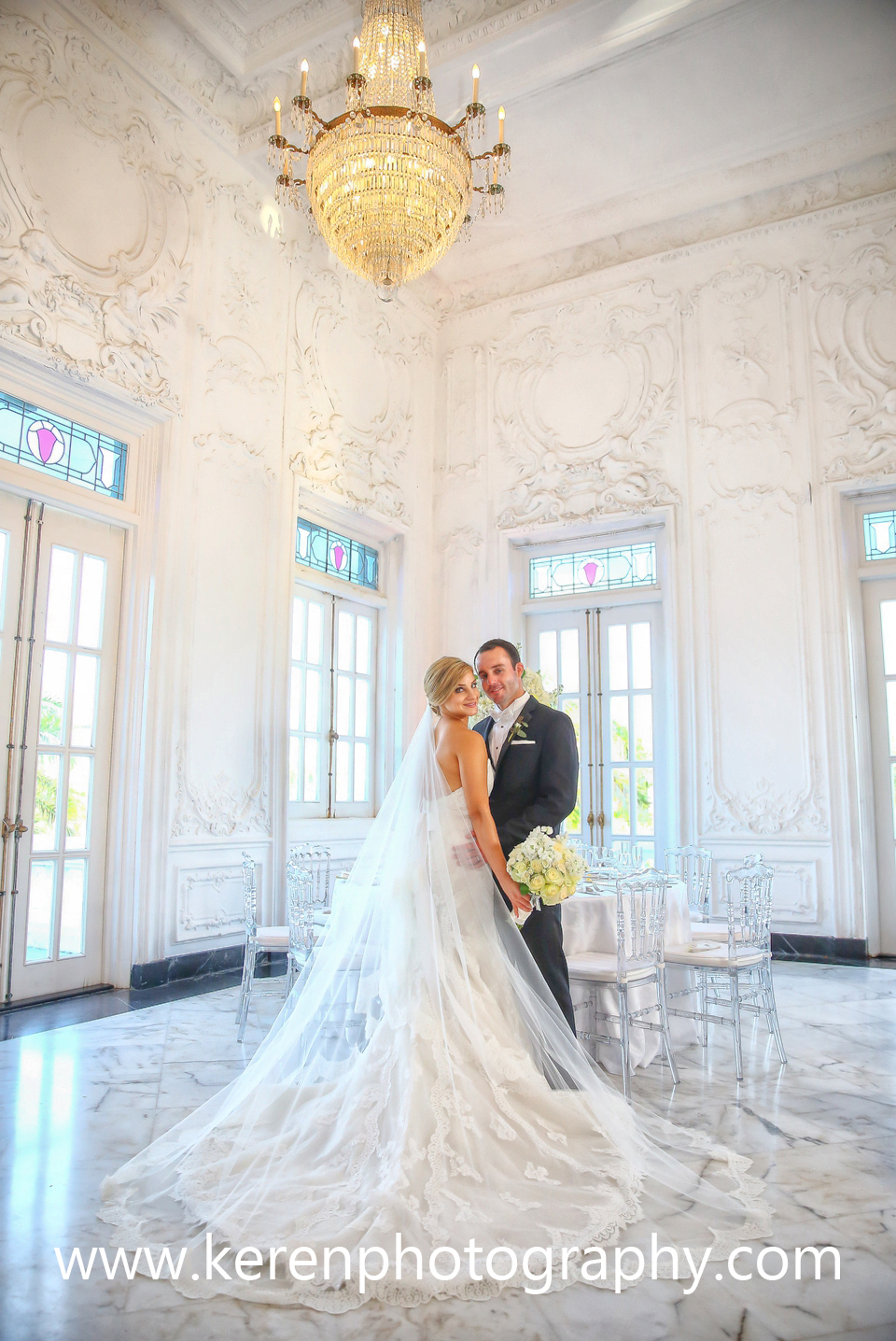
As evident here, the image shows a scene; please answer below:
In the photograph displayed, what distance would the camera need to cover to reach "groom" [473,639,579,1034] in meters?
3.45

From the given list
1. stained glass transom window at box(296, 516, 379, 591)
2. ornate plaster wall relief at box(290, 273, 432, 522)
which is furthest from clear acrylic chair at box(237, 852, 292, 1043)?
ornate plaster wall relief at box(290, 273, 432, 522)

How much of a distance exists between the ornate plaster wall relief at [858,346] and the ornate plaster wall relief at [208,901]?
5.36m

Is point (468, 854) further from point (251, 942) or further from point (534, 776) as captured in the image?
point (251, 942)

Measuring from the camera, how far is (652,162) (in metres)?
7.05

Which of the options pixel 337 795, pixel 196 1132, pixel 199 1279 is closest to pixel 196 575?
pixel 337 795

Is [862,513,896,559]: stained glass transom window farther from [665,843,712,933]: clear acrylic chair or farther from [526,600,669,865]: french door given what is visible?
[665,843,712,933]: clear acrylic chair

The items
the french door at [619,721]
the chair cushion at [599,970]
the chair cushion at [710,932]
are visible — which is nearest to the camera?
the chair cushion at [599,970]

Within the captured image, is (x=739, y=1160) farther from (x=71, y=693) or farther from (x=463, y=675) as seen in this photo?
(x=71, y=693)

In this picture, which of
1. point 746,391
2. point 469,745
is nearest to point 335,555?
point 746,391

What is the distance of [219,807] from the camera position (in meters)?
5.93

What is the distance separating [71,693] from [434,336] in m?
5.37

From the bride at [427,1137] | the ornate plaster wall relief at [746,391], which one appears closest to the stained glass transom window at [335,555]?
the ornate plaster wall relief at [746,391]

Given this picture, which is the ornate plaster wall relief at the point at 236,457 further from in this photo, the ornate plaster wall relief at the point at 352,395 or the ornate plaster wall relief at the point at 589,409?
the ornate plaster wall relief at the point at 589,409

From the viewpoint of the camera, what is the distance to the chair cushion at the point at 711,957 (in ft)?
12.9
